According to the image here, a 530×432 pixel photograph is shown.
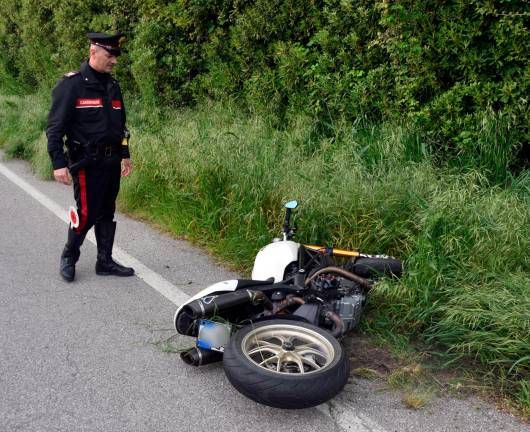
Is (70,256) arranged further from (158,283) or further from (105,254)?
(158,283)

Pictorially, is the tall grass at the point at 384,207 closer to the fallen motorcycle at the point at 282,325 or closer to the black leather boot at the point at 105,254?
the fallen motorcycle at the point at 282,325

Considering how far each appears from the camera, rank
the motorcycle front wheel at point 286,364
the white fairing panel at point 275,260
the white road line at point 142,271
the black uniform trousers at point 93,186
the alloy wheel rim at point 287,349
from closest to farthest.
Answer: the motorcycle front wheel at point 286,364 < the alloy wheel rim at point 287,349 < the white fairing panel at point 275,260 < the white road line at point 142,271 < the black uniform trousers at point 93,186

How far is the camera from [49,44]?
15.0m

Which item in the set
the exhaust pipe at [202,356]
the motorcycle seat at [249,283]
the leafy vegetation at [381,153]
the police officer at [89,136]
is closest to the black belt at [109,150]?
the police officer at [89,136]

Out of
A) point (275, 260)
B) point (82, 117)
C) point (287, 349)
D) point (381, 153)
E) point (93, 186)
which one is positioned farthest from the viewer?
point (381, 153)

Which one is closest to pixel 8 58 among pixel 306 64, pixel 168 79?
pixel 168 79

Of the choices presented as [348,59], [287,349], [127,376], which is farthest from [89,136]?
[348,59]

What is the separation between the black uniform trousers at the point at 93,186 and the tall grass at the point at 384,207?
127 centimetres

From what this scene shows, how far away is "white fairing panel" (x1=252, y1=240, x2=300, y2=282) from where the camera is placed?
13.7 feet

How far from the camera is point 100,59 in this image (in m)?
4.91

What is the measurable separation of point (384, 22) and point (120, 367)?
13.9ft

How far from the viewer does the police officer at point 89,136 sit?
4.88 metres

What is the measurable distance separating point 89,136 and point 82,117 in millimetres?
163

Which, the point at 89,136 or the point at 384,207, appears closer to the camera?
the point at 89,136
